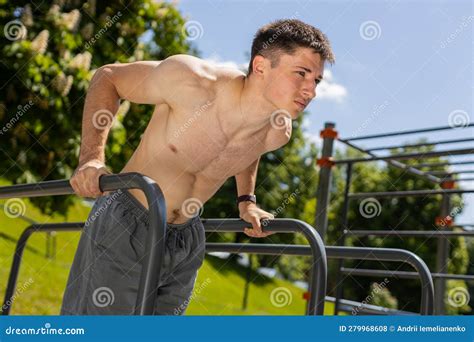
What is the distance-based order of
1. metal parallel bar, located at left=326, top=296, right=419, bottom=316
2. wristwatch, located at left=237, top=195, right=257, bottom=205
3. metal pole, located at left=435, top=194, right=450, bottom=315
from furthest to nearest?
metal pole, located at left=435, top=194, right=450, bottom=315, metal parallel bar, located at left=326, top=296, right=419, bottom=316, wristwatch, located at left=237, top=195, right=257, bottom=205

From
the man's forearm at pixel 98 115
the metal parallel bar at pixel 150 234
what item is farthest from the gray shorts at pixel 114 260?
the metal parallel bar at pixel 150 234

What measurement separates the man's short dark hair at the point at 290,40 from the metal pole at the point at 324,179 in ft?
8.65

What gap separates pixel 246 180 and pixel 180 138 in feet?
1.54

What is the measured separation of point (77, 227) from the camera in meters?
2.85

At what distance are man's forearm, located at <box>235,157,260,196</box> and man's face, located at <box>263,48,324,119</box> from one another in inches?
18.8

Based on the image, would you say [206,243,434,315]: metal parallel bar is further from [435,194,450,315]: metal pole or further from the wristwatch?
[435,194,450,315]: metal pole

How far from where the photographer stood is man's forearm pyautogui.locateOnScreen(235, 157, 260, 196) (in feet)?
8.69

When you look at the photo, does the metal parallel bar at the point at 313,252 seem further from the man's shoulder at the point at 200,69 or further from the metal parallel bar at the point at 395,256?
the man's shoulder at the point at 200,69

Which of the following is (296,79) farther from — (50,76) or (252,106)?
(50,76)

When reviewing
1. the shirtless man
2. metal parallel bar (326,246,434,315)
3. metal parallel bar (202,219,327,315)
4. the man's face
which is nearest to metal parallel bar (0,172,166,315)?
the shirtless man

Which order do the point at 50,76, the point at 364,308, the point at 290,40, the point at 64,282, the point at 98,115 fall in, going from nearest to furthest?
1. the point at 98,115
2. the point at 290,40
3. the point at 364,308
4. the point at 50,76
5. the point at 64,282

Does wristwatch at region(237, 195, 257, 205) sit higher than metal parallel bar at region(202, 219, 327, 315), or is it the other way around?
wristwatch at region(237, 195, 257, 205)

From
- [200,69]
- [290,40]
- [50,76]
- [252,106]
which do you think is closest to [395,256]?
[252,106]

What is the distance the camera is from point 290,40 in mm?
2225
